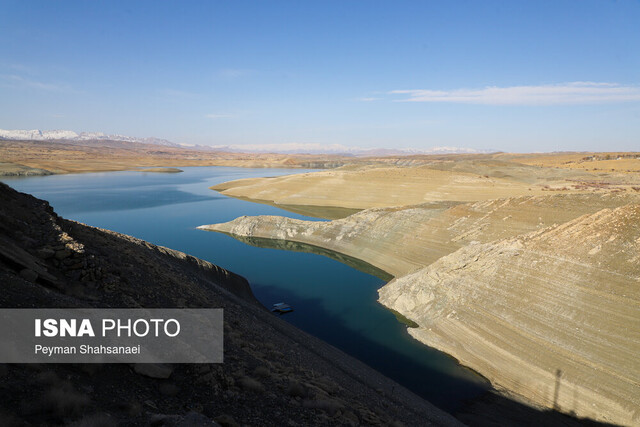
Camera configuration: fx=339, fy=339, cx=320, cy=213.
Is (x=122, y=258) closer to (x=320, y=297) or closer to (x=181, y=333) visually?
(x=181, y=333)

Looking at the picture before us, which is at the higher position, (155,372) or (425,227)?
(155,372)

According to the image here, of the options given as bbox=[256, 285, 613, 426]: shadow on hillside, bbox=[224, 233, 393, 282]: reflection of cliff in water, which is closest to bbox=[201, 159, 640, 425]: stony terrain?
bbox=[256, 285, 613, 426]: shadow on hillside

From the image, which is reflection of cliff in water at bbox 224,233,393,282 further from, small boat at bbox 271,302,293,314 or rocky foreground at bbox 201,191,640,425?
small boat at bbox 271,302,293,314

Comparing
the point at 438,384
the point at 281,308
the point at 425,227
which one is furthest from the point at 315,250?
the point at 438,384

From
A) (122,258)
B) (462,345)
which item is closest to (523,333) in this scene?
(462,345)

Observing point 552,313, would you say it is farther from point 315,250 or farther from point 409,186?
point 409,186
